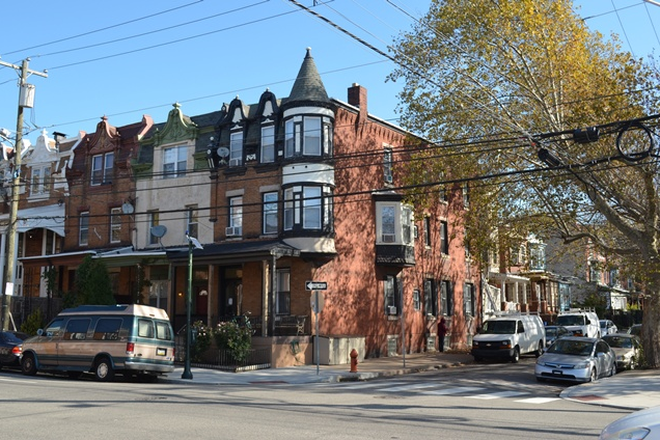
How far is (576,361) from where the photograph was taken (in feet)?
66.1

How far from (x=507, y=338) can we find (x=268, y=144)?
1383 centimetres

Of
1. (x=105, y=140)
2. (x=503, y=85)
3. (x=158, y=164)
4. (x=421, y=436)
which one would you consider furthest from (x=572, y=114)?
(x=105, y=140)

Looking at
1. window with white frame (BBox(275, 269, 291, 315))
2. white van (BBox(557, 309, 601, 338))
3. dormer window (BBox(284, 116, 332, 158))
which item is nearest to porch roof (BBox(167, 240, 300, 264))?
window with white frame (BBox(275, 269, 291, 315))

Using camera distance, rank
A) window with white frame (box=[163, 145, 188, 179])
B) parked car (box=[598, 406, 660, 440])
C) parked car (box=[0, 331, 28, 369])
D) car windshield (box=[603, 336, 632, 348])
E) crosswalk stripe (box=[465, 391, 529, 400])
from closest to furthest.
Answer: parked car (box=[598, 406, 660, 440]) → crosswalk stripe (box=[465, 391, 529, 400]) → parked car (box=[0, 331, 28, 369]) → car windshield (box=[603, 336, 632, 348]) → window with white frame (box=[163, 145, 188, 179])

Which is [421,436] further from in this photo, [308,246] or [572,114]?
[308,246]

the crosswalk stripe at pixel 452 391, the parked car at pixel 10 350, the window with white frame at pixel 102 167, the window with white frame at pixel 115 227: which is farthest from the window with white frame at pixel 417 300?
the parked car at pixel 10 350

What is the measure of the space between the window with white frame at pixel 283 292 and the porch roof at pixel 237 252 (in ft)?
5.37

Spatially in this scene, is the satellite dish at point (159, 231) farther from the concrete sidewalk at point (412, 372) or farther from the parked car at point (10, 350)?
the parked car at point (10, 350)

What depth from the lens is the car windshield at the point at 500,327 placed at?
29672mm

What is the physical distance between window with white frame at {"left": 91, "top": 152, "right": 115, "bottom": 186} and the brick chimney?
531 inches

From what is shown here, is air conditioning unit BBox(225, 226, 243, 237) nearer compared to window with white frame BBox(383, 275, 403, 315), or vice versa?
air conditioning unit BBox(225, 226, 243, 237)

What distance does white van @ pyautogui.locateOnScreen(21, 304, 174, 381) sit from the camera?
65.5 feet

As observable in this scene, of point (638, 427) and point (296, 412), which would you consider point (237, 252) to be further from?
point (638, 427)

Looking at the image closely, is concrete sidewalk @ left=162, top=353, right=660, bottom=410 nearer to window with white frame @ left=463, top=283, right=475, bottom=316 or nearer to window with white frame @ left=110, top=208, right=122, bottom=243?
window with white frame @ left=463, top=283, right=475, bottom=316
